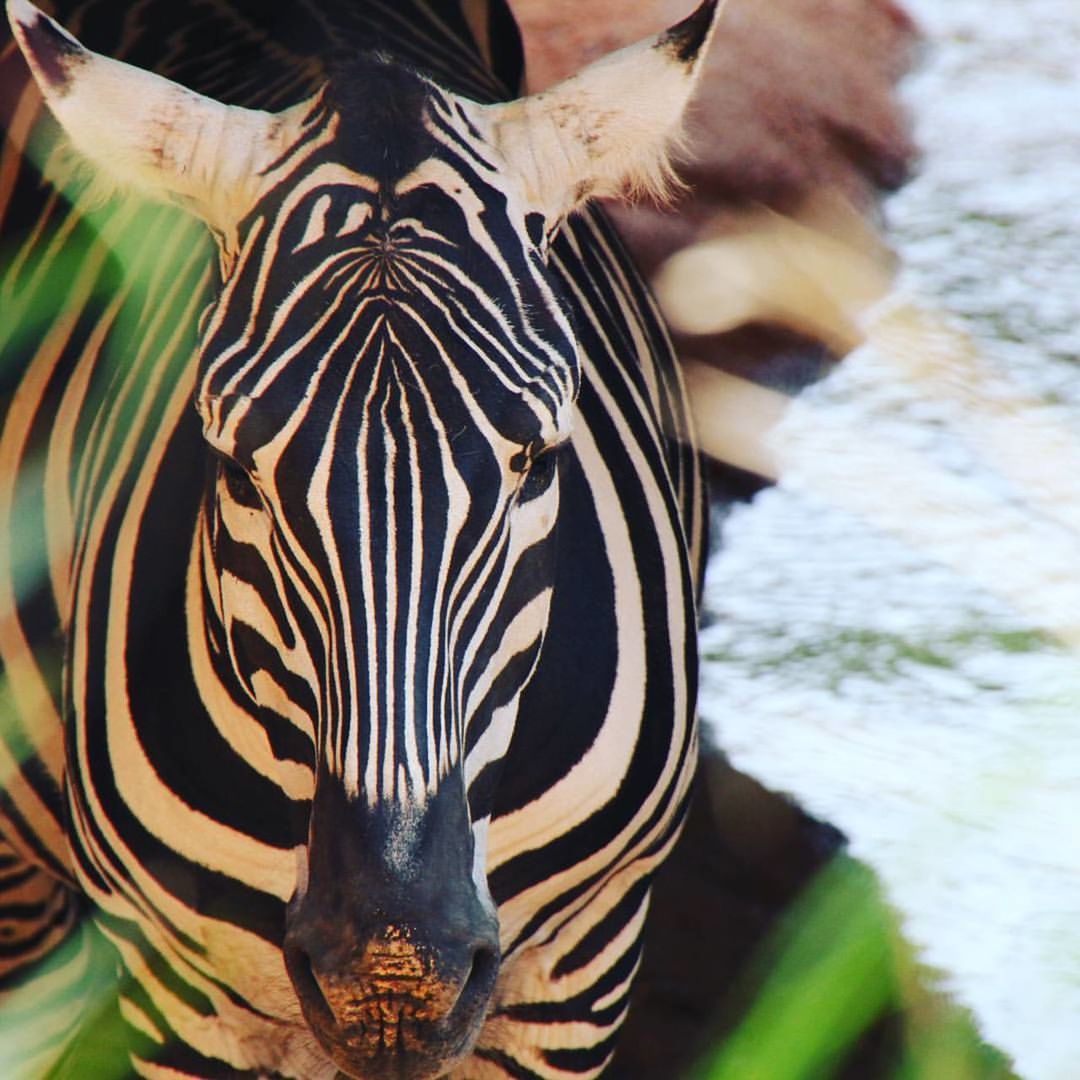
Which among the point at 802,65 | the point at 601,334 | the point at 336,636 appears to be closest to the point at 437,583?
the point at 336,636

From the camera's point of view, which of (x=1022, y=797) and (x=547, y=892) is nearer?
(x=547, y=892)

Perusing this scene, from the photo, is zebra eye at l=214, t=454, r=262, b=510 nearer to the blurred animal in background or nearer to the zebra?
the zebra

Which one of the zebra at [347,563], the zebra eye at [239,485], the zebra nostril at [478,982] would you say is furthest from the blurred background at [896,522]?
the zebra eye at [239,485]

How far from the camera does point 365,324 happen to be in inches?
90.0

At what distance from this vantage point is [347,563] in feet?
7.32

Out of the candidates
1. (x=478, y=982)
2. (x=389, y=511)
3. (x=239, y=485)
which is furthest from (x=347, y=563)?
(x=478, y=982)

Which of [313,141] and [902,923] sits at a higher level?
[313,141]

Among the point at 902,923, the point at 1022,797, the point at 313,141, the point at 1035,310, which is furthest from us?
the point at 1035,310

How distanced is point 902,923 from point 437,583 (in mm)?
2181

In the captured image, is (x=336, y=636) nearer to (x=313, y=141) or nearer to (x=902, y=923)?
(x=313, y=141)

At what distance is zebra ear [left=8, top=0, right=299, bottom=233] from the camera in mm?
2430

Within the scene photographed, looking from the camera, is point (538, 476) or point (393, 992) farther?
point (538, 476)

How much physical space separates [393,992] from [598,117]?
130 centimetres

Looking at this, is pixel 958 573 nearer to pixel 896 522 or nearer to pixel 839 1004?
pixel 896 522
